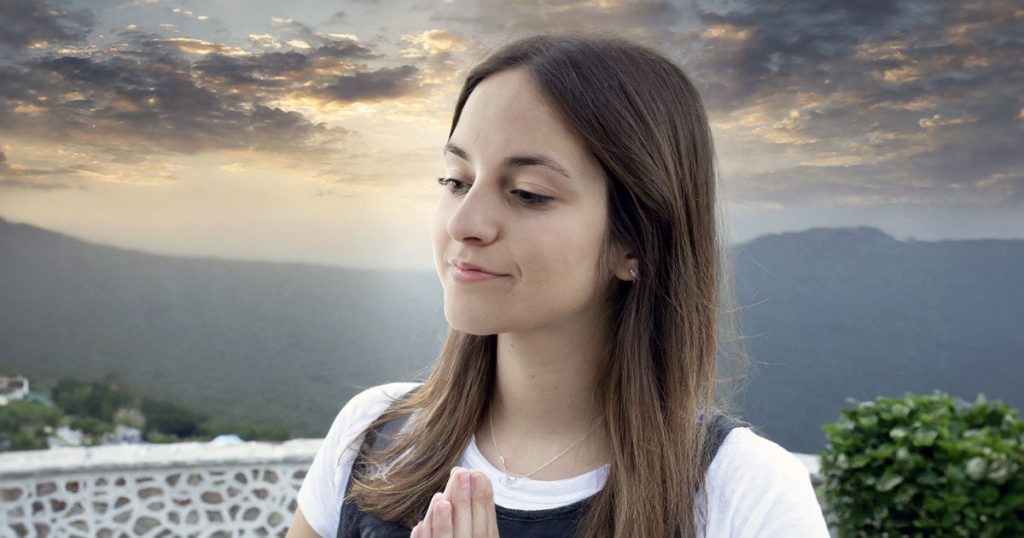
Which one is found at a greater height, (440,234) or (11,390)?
(440,234)

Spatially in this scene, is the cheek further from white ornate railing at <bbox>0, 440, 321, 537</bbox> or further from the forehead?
white ornate railing at <bbox>0, 440, 321, 537</bbox>

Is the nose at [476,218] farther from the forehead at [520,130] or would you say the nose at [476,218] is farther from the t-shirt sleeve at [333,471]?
the t-shirt sleeve at [333,471]

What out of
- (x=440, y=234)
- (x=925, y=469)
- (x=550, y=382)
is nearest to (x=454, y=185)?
(x=440, y=234)

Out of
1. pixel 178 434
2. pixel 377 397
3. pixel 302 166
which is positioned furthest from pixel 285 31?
pixel 377 397

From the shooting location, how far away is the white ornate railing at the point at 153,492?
2928 millimetres

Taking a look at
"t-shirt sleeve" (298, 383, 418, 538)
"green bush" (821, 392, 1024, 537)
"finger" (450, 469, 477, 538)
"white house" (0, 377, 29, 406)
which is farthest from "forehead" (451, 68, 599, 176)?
"white house" (0, 377, 29, 406)

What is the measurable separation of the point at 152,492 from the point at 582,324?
2345 mm

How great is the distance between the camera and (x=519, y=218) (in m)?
0.98

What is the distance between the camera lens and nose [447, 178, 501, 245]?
38.2 inches

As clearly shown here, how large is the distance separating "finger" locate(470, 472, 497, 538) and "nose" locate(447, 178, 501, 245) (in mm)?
253

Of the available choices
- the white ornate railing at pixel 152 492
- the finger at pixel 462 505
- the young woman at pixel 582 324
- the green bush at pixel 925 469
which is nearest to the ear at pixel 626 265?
the young woman at pixel 582 324

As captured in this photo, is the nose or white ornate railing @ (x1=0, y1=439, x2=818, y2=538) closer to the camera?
the nose

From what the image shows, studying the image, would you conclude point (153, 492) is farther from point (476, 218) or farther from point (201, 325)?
point (476, 218)

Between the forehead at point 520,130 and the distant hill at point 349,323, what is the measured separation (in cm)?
321
